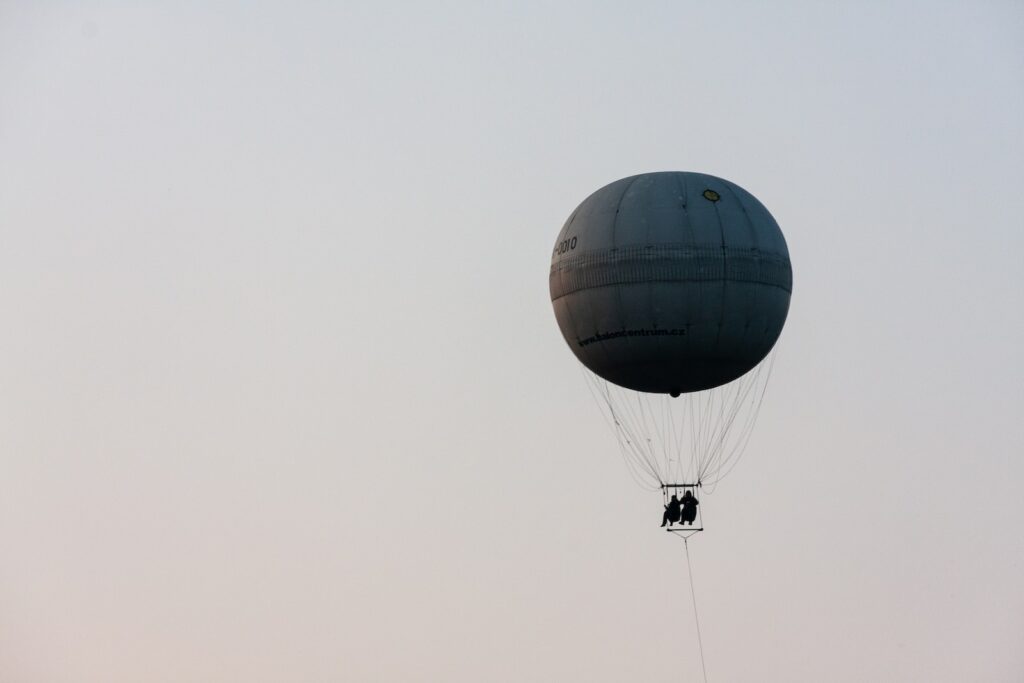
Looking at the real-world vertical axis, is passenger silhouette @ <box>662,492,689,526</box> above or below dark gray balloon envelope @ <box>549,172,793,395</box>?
below

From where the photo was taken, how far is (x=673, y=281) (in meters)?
59.4

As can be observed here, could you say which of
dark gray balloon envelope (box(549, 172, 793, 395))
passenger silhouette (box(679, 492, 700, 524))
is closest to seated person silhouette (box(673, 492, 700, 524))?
passenger silhouette (box(679, 492, 700, 524))

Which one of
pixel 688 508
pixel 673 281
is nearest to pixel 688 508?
pixel 688 508

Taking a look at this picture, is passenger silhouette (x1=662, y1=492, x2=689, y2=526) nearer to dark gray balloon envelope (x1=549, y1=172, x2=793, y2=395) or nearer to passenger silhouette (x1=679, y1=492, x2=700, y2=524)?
passenger silhouette (x1=679, y1=492, x2=700, y2=524)

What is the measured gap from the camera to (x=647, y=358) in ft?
198

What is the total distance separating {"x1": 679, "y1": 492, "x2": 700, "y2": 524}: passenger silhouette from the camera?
204 feet

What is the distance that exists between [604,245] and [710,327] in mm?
3683

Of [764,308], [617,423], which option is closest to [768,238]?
[764,308]

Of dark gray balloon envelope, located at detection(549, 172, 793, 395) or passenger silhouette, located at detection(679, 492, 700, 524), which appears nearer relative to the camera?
dark gray balloon envelope, located at detection(549, 172, 793, 395)

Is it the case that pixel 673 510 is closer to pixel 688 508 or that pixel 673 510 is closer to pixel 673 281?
pixel 688 508

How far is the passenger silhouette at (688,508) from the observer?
62156mm

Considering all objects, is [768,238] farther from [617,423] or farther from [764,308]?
[617,423]

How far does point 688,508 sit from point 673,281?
6.99 m

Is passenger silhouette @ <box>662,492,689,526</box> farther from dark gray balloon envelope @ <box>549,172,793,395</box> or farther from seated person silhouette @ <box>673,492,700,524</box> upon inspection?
dark gray balloon envelope @ <box>549,172,793,395</box>
